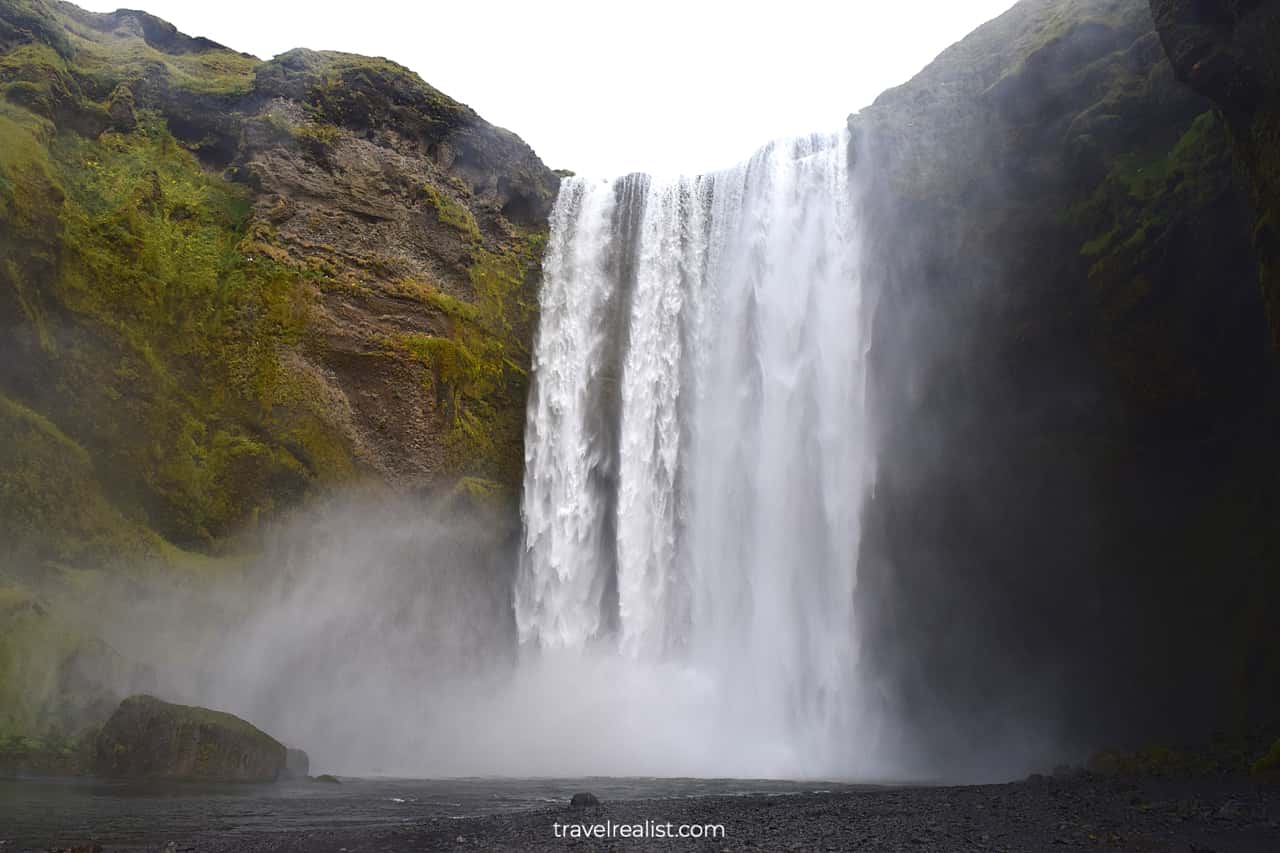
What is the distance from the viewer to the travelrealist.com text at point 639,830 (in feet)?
25.4

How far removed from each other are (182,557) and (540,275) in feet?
41.7

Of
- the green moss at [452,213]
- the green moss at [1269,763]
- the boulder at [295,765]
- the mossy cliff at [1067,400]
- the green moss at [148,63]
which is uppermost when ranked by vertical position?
the green moss at [148,63]

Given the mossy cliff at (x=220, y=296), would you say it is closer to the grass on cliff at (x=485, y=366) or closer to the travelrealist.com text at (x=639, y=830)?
the grass on cliff at (x=485, y=366)

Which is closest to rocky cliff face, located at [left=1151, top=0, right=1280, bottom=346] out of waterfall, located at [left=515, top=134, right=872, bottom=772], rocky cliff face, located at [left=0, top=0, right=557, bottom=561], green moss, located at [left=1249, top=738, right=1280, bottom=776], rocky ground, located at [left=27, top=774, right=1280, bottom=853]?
green moss, located at [left=1249, top=738, right=1280, bottom=776]

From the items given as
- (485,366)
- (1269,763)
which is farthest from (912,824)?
(485,366)

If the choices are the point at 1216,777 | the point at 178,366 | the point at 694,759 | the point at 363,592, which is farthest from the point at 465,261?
the point at 1216,777

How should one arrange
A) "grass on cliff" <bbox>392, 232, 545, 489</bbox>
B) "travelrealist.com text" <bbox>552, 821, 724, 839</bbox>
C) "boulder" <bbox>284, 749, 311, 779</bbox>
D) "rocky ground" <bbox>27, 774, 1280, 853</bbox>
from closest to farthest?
"rocky ground" <bbox>27, 774, 1280, 853</bbox> < "travelrealist.com text" <bbox>552, 821, 724, 839</bbox> < "boulder" <bbox>284, 749, 311, 779</bbox> < "grass on cliff" <bbox>392, 232, 545, 489</bbox>

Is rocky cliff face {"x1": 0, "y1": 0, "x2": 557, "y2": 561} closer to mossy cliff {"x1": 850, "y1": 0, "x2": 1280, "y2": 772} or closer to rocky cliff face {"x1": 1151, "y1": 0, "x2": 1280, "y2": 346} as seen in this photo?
mossy cliff {"x1": 850, "y1": 0, "x2": 1280, "y2": 772}

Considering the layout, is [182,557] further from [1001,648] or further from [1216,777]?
[1216,777]

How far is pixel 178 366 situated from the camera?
19703 millimetres

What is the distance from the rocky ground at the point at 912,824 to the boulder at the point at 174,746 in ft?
22.0

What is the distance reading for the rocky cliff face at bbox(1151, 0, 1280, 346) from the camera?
34.1 ft

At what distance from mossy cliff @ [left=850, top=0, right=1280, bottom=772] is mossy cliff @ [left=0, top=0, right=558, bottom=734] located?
36.2ft

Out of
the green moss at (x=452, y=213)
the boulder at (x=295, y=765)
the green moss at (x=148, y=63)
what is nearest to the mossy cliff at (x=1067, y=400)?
the green moss at (x=452, y=213)
